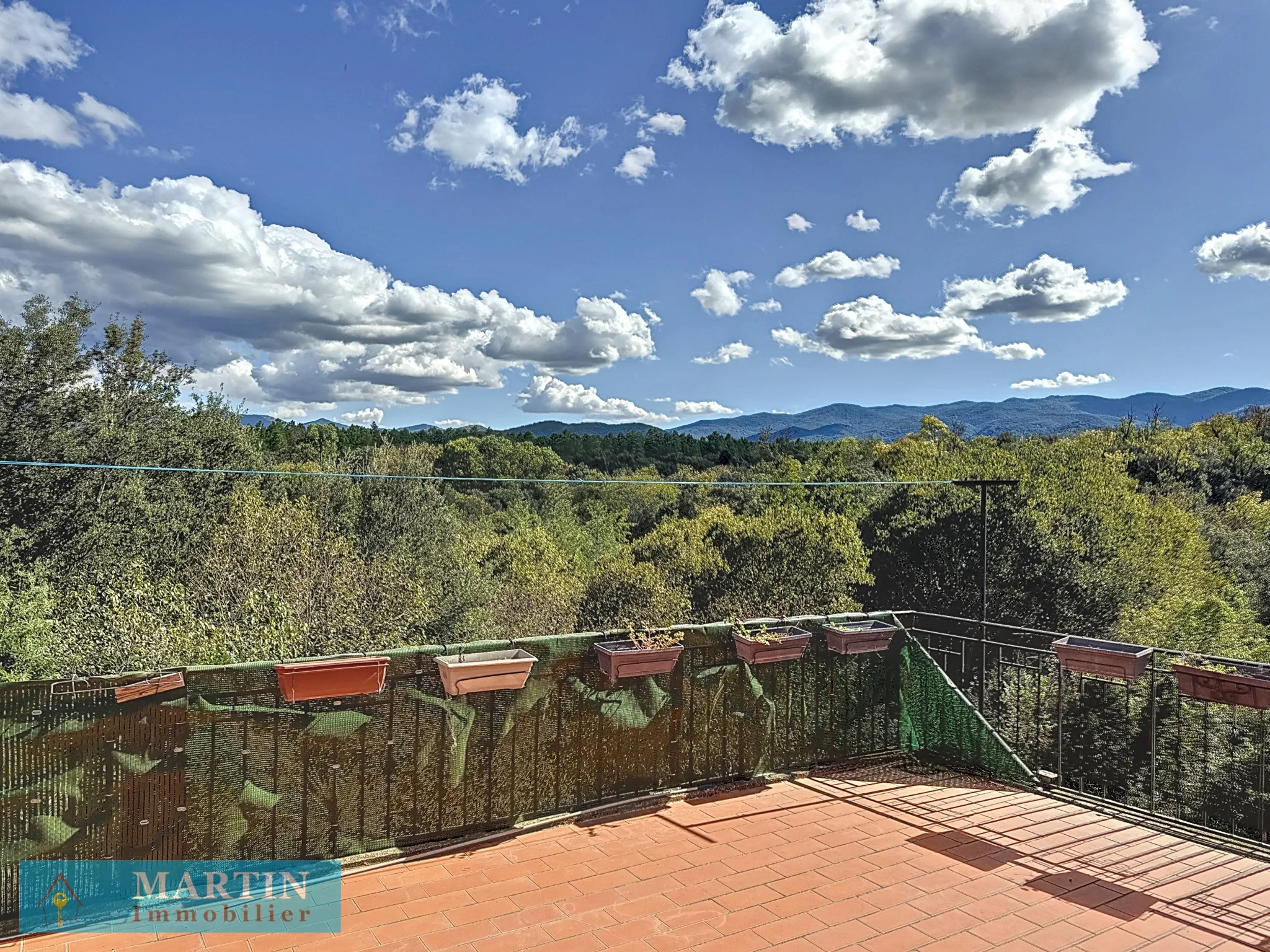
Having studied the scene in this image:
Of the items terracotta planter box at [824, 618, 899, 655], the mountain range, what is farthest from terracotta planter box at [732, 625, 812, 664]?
the mountain range

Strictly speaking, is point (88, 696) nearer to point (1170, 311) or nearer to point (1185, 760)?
point (1185, 760)

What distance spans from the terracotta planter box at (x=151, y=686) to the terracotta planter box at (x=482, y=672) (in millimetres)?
1096

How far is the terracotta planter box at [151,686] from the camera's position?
116 inches

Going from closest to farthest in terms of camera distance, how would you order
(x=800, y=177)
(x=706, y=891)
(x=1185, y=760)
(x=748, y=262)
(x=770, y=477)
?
(x=706, y=891), (x=1185, y=760), (x=800, y=177), (x=748, y=262), (x=770, y=477)

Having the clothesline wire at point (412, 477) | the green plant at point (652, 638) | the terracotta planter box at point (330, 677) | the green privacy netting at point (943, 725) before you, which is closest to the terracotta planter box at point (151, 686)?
the terracotta planter box at point (330, 677)

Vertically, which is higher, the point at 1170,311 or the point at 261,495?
the point at 1170,311

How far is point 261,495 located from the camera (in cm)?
1397

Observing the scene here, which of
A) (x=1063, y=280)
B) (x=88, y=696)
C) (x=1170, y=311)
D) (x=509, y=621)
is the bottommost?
(x=509, y=621)

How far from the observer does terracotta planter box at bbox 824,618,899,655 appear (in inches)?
186

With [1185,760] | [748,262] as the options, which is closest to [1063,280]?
[748,262]

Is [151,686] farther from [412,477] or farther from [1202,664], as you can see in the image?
[1202,664]

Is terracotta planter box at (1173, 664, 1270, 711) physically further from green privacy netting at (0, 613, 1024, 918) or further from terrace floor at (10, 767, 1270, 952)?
green privacy netting at (0, 613, 1024, 918)

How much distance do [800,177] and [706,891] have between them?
10.5 meters

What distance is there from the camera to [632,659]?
157 inches
